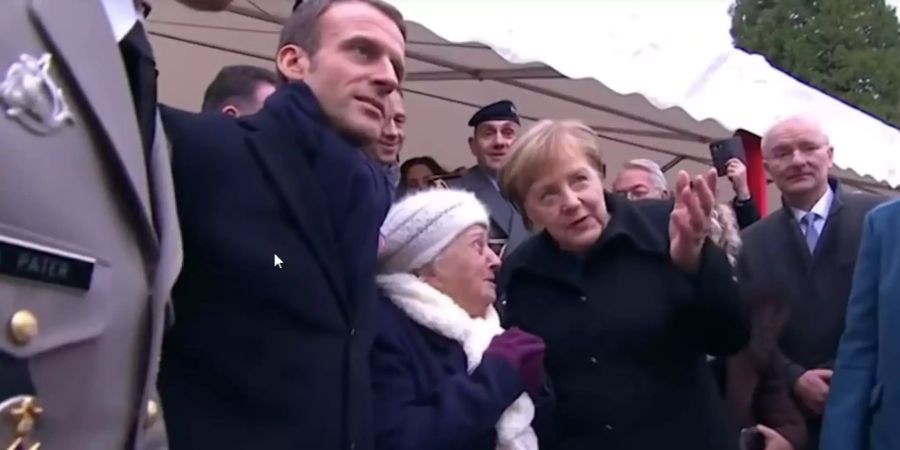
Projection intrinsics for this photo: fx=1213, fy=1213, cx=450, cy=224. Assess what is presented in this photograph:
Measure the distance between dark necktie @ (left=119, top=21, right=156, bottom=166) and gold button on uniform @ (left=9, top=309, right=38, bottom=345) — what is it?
0.80ft

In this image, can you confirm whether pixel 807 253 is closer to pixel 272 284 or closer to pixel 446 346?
pixel 446 346

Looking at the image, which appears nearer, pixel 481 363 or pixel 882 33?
pixel 481 363

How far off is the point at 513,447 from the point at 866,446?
94 centimetres

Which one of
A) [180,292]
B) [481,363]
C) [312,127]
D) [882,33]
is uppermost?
[882,33]

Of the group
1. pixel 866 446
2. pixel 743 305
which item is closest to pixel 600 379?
pixel 743 305

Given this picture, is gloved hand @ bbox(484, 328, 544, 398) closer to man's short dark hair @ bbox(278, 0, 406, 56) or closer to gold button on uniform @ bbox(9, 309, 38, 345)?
man's short dark hair @ bbox(278, 0, 406, 56)

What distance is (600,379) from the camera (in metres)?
2.50

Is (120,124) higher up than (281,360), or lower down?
higher up

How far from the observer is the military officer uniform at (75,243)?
2.88 feet

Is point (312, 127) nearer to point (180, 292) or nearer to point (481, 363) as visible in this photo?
point (180, 292)

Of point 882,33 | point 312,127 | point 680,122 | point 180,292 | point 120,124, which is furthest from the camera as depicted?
point 882,33

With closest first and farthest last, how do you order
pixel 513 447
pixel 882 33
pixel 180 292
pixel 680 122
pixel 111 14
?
pixel 111 14 < pixel 180 292 < pixel 513 447 < pixel 680 122 < pixel 882 33

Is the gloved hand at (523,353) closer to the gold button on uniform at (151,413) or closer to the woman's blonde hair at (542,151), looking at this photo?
the woman's blonde hair at (542,151)

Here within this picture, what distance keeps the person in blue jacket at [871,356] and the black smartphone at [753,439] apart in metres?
0.36
